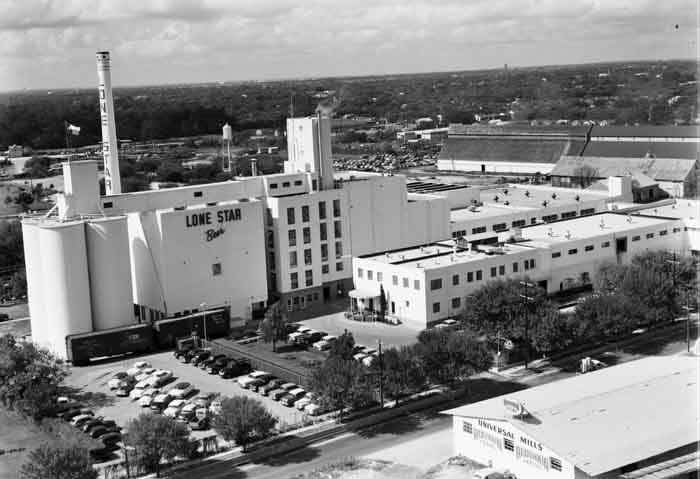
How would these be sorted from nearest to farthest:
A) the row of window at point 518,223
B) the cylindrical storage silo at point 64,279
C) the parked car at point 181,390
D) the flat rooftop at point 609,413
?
the flat rooftop at point 609,413
the parked car at point 181,390
the cylindrical storage silo at point 64,279
the row of window at point 518,223

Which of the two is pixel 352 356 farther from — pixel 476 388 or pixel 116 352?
pixel 116 352

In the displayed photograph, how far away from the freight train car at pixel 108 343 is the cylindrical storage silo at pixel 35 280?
127cm

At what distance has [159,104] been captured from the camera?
84438mm

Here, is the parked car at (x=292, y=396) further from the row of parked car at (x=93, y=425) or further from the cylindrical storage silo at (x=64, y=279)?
the cylindrical storage silo at (x=64, y=279)

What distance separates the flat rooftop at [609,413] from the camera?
39.4 feet

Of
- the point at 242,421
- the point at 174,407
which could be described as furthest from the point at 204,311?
the point at 242,421

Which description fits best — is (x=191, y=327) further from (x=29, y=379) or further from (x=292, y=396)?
(x=292, y=396)

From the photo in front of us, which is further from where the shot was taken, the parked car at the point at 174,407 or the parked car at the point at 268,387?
the parked car at the point at 268,387

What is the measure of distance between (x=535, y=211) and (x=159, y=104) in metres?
59.9

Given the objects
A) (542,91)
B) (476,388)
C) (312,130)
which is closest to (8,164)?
(312,130)

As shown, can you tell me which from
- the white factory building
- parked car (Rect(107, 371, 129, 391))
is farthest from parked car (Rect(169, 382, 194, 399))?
the white factory building

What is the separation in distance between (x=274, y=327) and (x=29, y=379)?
5897 mm

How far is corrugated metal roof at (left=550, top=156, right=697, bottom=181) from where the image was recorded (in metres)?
39.8

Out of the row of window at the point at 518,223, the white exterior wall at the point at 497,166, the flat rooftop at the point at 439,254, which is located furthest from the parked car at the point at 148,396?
the white exterior wall at the point at 497,166
